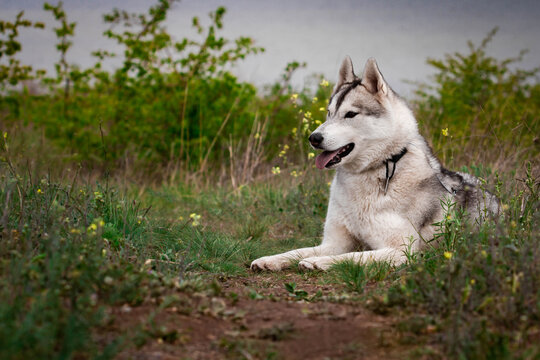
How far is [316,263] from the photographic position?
4.70 m

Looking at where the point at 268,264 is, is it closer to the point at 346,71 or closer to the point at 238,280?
the point at 238,280

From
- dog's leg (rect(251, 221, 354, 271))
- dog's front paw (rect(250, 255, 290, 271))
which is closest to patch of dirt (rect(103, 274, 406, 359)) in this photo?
dog's front paw (rect(250, 255, 290, 271))

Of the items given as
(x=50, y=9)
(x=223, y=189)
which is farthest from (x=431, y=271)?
(x=50, y=9)

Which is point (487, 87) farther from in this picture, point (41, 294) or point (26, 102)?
point (41, 294)

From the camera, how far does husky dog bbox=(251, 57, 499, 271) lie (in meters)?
4.76

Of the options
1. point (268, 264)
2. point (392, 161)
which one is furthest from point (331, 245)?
point (392, 161)

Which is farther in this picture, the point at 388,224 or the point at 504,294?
the point at 388,224

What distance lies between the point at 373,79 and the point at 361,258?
5.39 feet

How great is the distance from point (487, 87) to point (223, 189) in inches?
308

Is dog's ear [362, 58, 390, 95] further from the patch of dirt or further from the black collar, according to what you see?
the patch of dirt

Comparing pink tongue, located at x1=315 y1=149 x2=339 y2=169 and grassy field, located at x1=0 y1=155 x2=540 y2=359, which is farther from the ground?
pink tongue, located at x1=315 y1=149 x2=339 y2=169

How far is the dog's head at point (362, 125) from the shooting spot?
4770 mm

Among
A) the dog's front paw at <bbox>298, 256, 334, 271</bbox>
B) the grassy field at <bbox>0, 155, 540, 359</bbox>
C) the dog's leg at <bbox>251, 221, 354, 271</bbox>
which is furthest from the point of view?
the dog's leg at <bbox>251, 221, 354, 271</bbox>

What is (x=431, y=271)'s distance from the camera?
3.84 metres
